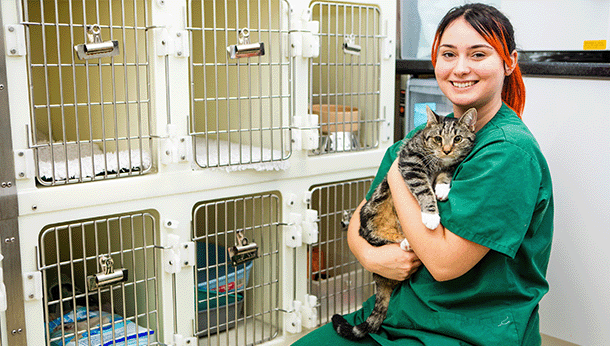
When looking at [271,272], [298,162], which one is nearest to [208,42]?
[298,162]

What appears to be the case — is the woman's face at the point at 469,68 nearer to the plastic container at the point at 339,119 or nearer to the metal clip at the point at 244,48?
the metal clip at the point at 244,48

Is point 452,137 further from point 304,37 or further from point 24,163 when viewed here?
point 24,163

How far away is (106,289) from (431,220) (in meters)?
0.97

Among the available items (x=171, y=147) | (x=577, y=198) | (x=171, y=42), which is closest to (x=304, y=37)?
(x=171, y=42)

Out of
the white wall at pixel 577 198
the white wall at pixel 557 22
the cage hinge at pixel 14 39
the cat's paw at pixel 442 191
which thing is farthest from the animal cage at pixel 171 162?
the cat's paw at pixel 442 191

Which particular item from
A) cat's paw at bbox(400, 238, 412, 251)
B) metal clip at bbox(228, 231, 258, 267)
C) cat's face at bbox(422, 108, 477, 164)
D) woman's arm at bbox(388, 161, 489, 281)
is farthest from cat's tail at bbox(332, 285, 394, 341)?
metal clip at bbox(228, 231, 258, 267)

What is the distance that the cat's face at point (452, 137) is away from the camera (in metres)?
1.32

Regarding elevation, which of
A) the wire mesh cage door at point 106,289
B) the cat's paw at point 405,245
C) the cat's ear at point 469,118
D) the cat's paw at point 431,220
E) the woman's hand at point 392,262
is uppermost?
the cat's ear at point 469,118

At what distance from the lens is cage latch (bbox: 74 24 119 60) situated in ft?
4.94

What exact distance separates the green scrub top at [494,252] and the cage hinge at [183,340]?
69 centimetres

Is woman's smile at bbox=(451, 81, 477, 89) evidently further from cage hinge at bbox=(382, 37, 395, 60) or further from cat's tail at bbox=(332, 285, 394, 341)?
cage hinge at bbox=(382, 37, 395, 60)

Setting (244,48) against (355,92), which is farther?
(355,92)

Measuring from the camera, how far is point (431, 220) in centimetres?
123

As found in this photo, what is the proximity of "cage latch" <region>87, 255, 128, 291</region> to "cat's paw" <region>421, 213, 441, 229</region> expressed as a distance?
902 millimetres
